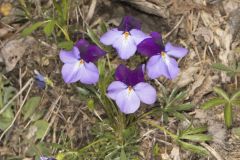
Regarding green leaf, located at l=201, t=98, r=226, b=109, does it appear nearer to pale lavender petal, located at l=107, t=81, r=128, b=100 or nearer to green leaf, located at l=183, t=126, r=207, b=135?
green leaf, located at l=183, t=126, r=207, b=135

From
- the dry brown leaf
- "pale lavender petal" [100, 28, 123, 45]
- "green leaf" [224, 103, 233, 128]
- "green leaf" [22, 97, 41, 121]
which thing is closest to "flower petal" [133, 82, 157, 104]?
"pale lavender petal" [100, 28, 123, 45]

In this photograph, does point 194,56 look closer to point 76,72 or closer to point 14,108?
point 76,72

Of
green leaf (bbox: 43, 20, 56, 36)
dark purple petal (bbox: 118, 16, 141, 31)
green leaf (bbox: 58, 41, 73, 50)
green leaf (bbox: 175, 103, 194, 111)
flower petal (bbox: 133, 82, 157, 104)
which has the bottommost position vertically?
green leaf (bbox: 175, 103, 194, 111)

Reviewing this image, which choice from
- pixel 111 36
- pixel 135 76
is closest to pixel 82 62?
pixel 111 36

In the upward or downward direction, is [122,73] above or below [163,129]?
above

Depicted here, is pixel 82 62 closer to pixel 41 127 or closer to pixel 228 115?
pixel 41 127
